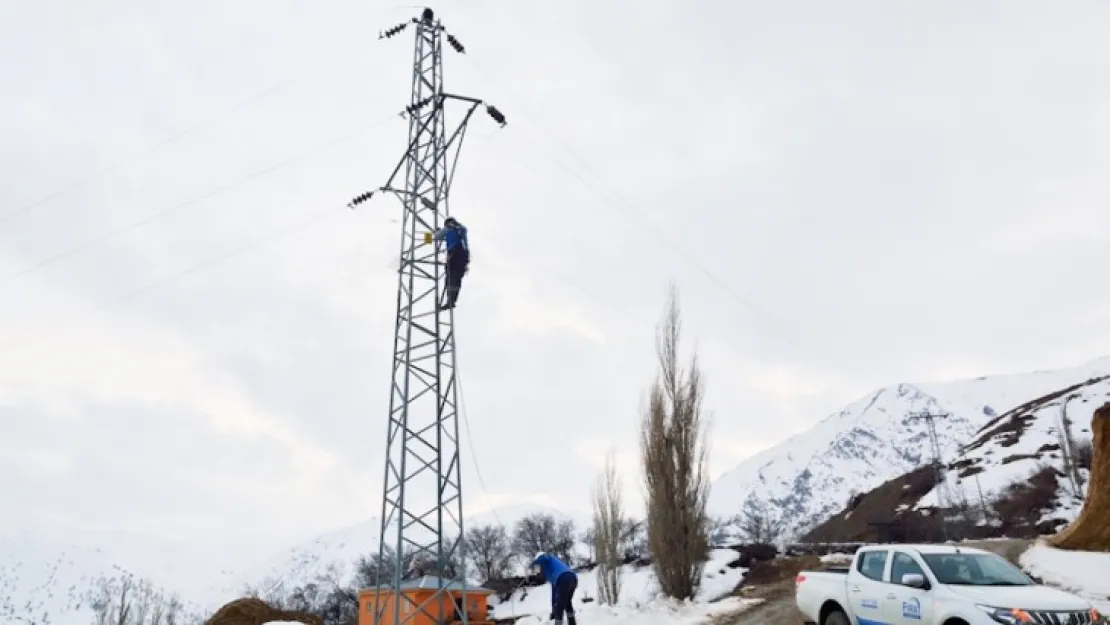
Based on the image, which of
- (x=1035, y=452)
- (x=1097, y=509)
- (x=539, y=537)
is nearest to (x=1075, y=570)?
(x=1097, y=509)

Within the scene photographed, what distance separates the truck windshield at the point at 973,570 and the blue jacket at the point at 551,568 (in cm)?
617

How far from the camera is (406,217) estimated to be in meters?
16.7

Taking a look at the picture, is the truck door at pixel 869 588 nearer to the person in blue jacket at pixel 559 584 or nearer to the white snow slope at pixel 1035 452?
the person in blue jacket at pixel 559 584

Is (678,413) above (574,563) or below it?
above

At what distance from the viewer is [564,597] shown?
1352 cm

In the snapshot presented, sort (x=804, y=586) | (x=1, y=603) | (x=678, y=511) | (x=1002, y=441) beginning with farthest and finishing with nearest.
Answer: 1. (x=1, y=603)
2. (x=1002, y=441)
3. (x=678, y=511)
4. (x=804, y=586)

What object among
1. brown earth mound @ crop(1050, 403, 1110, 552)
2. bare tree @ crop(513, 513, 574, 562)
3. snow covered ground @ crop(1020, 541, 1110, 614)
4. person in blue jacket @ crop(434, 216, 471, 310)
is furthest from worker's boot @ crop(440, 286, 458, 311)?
bare tree @ crop(513, 513, 574, 562)

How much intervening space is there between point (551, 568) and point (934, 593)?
261 inches

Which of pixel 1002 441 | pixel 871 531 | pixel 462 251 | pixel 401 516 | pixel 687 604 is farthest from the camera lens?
pixel 1002 441

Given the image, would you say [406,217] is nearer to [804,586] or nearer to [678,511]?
[804,586]

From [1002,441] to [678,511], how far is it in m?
97.0

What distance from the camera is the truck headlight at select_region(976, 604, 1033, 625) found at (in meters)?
8.46

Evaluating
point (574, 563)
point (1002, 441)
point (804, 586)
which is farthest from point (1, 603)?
point (804, 586)

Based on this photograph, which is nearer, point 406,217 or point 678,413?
point 406,217
